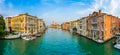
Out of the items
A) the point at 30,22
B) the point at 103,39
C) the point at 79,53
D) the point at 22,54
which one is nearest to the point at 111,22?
the point at 103,39

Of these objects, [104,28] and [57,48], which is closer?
[57,48]

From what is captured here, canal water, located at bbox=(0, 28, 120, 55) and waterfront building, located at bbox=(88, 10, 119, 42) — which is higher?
waterfront building, located at bbox=(88, 10, 119, 42)

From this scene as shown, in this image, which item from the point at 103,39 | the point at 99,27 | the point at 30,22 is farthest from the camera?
the point at 30,22

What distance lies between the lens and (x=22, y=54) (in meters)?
23.2

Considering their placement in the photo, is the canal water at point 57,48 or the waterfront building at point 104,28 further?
the waterfront building at point 104,28

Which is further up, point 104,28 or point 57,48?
point 104,28

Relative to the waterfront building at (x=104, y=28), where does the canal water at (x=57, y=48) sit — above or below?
below

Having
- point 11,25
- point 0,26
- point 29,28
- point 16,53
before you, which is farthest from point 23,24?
point 16,53

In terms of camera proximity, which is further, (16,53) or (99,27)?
(99,27)

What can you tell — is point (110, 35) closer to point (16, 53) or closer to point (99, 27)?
point (99, 27)

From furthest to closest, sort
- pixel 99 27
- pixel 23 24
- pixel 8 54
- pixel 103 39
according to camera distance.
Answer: pixel 23 24 < pixel 99 27 < pixel 103 39 < pixel 8 54

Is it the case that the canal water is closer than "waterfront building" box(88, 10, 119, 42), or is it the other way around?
the canal water

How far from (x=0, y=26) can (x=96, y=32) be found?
21289mm

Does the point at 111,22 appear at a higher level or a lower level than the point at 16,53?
higher
